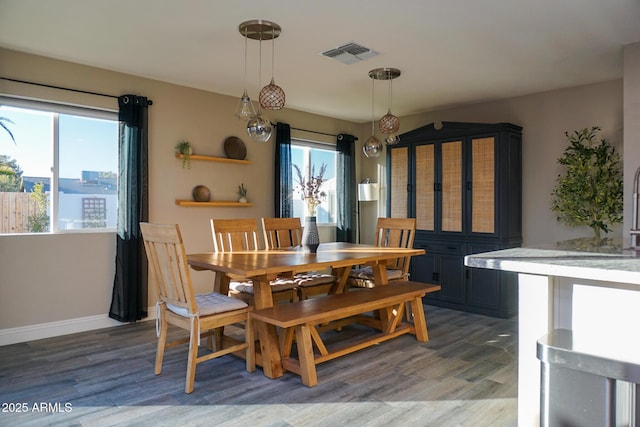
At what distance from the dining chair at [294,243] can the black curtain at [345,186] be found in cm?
181

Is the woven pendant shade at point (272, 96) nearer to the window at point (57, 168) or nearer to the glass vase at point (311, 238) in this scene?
the glass vase at point (311, 238)

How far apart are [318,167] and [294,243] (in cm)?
202

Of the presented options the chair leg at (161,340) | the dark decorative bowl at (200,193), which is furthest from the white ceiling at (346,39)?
the chair leg at (161,340)

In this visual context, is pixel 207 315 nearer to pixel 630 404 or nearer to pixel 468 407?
pixel 468 407

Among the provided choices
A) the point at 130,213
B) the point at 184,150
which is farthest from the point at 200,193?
the point at 130,213

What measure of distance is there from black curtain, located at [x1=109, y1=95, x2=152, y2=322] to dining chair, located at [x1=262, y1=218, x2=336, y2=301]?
1.24 metres

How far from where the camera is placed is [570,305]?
1563 mm

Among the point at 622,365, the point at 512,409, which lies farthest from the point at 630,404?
the point at 512,409

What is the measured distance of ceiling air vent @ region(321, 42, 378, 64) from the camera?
3.60 meters

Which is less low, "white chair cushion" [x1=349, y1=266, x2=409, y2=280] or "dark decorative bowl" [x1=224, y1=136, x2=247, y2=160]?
"dark decorative bowl" [x1=224, y1=136, x2=247, y2=160]

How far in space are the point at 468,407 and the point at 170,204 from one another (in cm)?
344

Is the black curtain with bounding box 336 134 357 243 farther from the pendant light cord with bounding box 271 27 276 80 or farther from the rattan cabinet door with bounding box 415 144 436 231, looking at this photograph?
the pendant light cord with bounding box 271 27 276 80

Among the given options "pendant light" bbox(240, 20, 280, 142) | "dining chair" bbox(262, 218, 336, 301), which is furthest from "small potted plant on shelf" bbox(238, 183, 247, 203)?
"pendant light" bbox(240, 20, 280, 142)

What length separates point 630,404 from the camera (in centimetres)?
130
